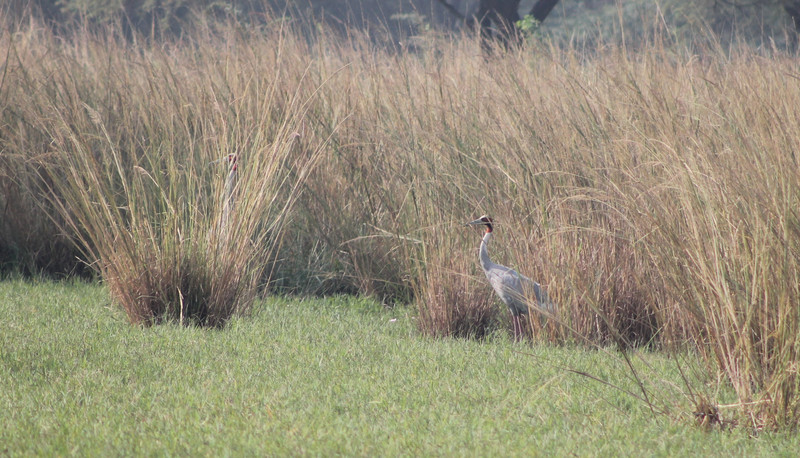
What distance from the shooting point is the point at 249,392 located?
145 inches

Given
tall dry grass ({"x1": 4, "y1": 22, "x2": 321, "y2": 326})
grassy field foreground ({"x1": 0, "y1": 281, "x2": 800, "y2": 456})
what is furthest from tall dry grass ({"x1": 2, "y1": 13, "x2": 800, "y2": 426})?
grassy field foreground ({"x1": 0, "y1": 281, "x2": 800, "y2": 456})

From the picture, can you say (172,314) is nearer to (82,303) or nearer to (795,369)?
(82,303)

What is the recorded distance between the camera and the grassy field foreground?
310 cm

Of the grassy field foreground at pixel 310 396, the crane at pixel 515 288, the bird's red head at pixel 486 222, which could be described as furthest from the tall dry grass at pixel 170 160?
the crane at pixel 515 288

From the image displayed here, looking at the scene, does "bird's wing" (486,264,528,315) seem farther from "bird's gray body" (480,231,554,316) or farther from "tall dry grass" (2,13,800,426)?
"tall dry grass" (2,13,800,426)

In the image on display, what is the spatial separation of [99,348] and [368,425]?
174 centimetres

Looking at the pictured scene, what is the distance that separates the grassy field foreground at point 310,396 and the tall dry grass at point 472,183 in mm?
306

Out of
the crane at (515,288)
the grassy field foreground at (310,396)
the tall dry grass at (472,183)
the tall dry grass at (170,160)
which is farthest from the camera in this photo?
the tall dry grass at (170,160)

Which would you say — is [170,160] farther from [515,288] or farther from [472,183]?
[515,288]

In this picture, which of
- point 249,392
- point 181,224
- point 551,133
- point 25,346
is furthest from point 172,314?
point 551,133

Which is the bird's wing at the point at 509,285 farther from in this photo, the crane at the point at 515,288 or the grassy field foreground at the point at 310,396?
the grassy field foreground at the point at 310,396

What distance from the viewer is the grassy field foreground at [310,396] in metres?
3.10

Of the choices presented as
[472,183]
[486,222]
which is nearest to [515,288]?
[486,222]

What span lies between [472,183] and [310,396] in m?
2.31
